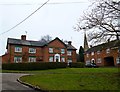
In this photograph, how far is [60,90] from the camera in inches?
636

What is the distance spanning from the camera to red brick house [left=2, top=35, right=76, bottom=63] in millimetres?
60372

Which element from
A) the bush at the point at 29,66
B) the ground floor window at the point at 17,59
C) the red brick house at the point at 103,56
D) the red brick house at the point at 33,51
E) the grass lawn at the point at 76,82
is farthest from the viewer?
the red brick house at the point at 103,56

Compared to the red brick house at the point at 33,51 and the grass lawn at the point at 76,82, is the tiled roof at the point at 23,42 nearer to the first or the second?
the red brick house at the point at 33,51

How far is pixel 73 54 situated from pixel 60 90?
58.0 meters

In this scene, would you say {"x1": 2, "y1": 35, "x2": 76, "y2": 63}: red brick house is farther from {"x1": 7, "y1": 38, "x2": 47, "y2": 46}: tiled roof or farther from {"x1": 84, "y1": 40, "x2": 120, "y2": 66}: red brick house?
{"x1": 84, "y1": 40, "x2": 120, "y2": 66}: red brick house

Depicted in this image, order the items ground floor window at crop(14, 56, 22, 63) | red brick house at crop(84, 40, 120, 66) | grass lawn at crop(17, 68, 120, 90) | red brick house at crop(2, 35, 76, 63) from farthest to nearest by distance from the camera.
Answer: red brick house at crop(84, 40, 120, 66)
ground floor window at crop(14, 56, 22, 63)
red brick house at crop(2, 35, 76, 63)
grass lawn at crop(17, 68, 120, 90)

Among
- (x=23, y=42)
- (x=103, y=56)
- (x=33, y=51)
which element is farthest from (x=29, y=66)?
(x=103, y=56)

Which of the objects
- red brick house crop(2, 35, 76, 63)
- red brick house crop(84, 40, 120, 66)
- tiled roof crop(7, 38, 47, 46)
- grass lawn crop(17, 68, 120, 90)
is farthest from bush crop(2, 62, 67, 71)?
red brick house crop(84, 40, 120, 66)

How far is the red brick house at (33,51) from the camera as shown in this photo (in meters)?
60.4

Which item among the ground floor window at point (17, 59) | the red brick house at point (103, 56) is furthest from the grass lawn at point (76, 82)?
the red brick house at point (103, 56)

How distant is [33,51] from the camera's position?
65.0 m

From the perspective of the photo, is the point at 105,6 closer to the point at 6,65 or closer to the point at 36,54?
the point at 6,65

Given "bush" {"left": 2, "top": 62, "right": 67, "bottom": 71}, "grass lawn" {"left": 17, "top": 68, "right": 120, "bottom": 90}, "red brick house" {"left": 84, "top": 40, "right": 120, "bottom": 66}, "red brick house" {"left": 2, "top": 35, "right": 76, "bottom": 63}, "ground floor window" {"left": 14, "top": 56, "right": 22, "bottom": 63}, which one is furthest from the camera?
"red brick house" {"left": 84, "top": 40, "right": 120, "bottom": 66}

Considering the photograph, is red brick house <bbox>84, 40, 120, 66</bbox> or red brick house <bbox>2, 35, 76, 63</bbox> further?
red brick house <bbox>84, 40, 120, 66</bbox>
